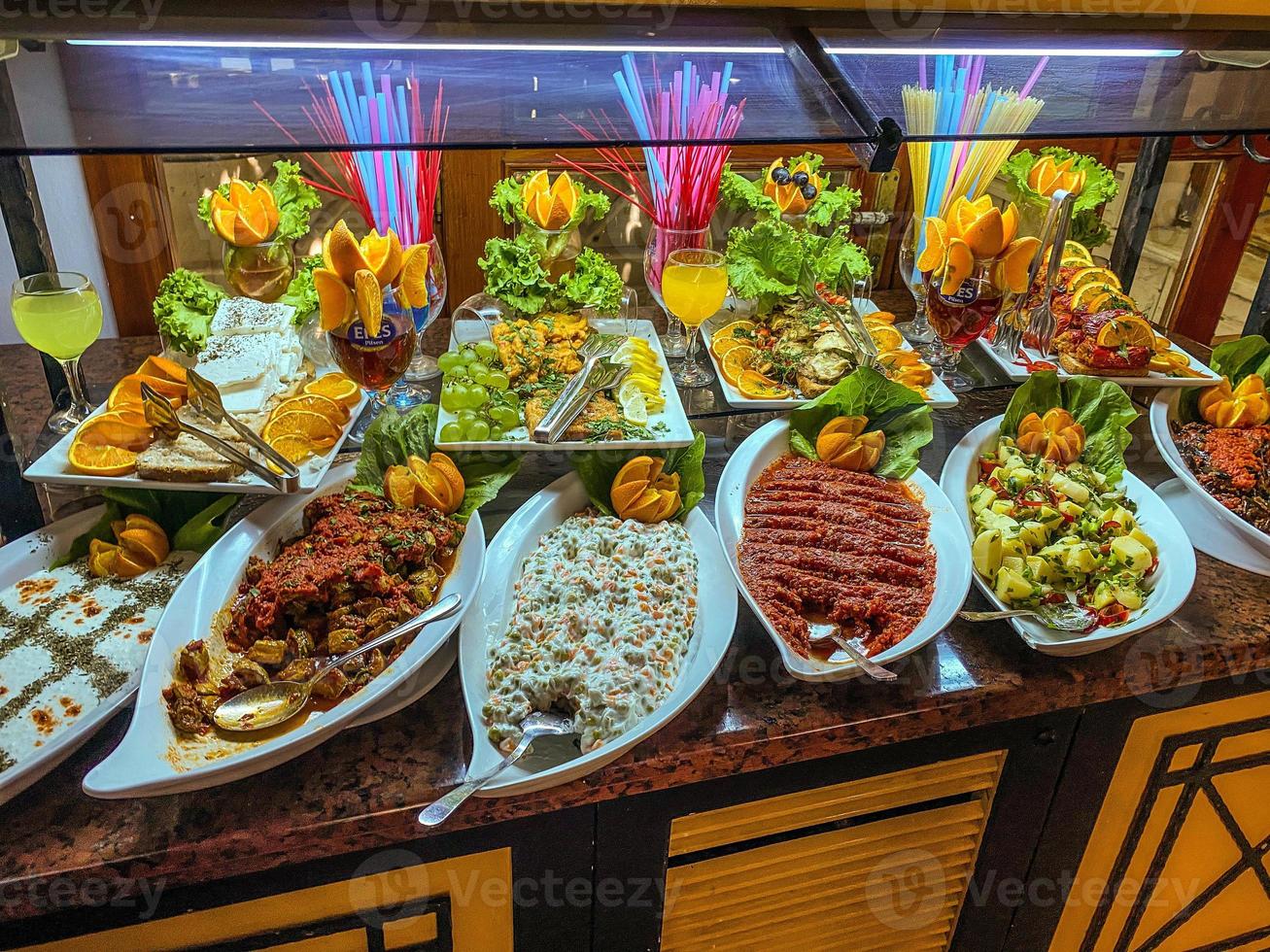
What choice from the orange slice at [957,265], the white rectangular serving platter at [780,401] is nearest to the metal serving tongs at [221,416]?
the white rectangular serving platter at [780,401]

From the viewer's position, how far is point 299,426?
173 cm

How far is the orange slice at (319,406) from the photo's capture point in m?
1.75

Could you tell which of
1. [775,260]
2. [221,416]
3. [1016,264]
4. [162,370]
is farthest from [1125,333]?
[162,370]

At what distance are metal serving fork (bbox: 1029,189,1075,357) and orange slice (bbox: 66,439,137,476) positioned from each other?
5.95 feet

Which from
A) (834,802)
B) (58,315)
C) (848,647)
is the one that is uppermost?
(58,315)

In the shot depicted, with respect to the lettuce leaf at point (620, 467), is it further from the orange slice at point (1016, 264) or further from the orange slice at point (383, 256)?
the orange slice at point (1016, 264)

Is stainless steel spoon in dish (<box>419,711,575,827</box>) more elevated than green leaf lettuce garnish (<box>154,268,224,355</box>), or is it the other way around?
green leaf lettuce garnish (<box>154,268,224,355</box>)

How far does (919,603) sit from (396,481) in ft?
2.96

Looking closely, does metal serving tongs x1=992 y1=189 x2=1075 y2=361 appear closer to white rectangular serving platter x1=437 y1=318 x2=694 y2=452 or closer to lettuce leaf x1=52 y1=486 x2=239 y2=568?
white rectangular serving platter x1=437 y1=318 x2=694 y2=452

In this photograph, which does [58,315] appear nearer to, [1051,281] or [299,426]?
[299,426]

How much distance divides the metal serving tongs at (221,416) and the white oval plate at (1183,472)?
65.0 inches

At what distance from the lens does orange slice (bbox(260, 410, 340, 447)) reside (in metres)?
1.72

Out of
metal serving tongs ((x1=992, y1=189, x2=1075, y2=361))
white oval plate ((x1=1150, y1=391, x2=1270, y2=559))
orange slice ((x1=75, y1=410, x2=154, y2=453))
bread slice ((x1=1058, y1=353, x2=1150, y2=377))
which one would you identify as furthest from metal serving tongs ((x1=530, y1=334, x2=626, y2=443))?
white oval plate ((x1=1150, y1=391, x2=1270, y2=559))

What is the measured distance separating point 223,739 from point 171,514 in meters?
0.52
